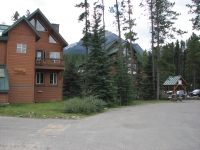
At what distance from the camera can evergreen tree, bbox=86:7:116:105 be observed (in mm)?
21266

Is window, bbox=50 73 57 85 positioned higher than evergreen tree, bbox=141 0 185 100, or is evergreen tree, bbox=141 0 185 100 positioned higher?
evergreen tree, bbox=141 0 185 100

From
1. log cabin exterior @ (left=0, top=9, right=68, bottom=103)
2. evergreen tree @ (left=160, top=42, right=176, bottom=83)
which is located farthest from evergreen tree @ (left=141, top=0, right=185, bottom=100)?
log cabin exterior @ (left=0, top=9, right=68, bottom=103)

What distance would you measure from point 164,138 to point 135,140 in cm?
119

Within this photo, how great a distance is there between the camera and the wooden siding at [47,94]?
91.9 ft

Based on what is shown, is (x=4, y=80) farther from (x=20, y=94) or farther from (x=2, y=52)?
(x=2, y=52)

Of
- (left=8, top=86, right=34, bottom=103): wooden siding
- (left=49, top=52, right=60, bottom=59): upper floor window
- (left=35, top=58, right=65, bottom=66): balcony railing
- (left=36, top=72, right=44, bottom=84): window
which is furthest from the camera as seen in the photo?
(left=49, top=52, right=60, bottom=59): upper floor window

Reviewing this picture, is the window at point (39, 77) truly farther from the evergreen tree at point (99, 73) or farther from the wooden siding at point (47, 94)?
the evergreen tree at point (99, 73)

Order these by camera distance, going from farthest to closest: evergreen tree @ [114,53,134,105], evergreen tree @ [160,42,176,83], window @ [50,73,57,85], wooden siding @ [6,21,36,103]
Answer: evergreen tree @ [160,42,176,83] → window @ [50,73,57,85] → evergreen tree @ [114,53,134,105] → wooden siding @ [6,21,36,103]

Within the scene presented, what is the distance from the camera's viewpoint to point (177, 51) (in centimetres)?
7731

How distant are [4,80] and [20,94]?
8.19 ft

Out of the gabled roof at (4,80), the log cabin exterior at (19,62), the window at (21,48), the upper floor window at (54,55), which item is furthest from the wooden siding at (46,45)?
the gabled roof at (4,80)

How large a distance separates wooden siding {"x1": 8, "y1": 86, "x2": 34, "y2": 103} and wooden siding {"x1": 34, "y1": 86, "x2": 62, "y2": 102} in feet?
13.2

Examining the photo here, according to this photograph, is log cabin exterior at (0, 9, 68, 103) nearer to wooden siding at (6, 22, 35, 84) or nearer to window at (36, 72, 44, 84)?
wooden siding at (6, 22, 35, 84)

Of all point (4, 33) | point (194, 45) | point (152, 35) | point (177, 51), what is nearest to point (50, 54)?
point (4, 33)
